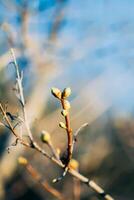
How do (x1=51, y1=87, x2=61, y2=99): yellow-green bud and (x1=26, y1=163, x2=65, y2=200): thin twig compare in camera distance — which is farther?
(x1=26, y1=163, x2=65, y2=200): thin twig

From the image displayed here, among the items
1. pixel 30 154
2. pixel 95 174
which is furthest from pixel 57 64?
pixel 95 174

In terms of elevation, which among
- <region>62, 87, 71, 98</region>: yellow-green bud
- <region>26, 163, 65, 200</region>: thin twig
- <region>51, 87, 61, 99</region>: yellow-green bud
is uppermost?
<region>51, 87, 61, 99</region>: yellow-green bud

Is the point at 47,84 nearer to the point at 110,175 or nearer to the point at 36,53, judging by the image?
the point at 36,53

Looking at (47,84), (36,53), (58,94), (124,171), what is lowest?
(124,171)

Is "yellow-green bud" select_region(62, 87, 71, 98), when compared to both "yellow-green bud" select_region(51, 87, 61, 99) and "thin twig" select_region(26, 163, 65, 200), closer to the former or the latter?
"yellow-green bud" select_region(51, 87, 61, 99)

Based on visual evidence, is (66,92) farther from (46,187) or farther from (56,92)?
(46,187)

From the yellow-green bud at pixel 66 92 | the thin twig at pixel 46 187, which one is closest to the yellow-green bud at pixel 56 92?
the yellow-green bud at pixel 66 92

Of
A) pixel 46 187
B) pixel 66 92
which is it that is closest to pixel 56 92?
pixel 66 92

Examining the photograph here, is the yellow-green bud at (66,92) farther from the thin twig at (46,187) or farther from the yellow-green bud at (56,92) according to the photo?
the thin twig at (46,187)

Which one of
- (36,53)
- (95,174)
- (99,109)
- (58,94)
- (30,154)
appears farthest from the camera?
(95,174)

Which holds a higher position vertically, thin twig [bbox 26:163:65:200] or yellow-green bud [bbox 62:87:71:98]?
yellow-green bud [bbox 62:87:71:98]

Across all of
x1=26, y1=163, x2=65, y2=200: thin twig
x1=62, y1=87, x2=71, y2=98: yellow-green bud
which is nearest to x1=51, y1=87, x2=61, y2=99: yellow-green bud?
x1=62, y1=87, x2=71, y2=98: yellow-green bud
